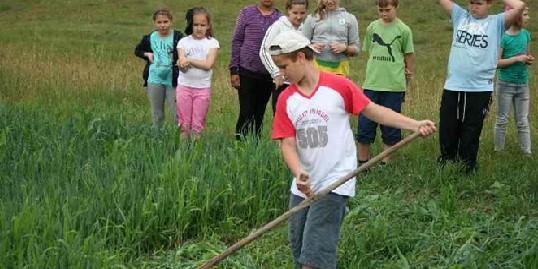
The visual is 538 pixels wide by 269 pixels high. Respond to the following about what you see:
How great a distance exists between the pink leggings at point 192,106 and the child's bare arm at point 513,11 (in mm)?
2737

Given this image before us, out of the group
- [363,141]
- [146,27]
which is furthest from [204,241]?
[146,27]

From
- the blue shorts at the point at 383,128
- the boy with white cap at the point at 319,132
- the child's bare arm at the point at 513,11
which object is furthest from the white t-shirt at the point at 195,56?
the boy with white cap at the point at 319,132

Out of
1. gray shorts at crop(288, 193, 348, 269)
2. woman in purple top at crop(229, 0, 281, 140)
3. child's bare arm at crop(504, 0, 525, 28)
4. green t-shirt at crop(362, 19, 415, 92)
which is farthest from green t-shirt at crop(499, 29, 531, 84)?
gray shorts at crop(288, 193, 348, 269)

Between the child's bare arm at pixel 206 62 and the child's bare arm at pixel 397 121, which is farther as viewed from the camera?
the child's bare arm at pixel 206 62

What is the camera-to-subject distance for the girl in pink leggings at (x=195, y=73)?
7.59 m

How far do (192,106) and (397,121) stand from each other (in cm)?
383

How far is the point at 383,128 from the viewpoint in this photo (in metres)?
7.25

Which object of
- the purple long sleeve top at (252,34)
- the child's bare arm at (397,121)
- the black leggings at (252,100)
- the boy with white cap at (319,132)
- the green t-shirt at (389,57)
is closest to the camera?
the child's bare arm at (397,121)

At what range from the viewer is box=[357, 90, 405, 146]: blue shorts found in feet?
23.5

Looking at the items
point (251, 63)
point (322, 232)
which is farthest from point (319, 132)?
point (251, 63)

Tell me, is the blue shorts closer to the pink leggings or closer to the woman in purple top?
the woman in purple top

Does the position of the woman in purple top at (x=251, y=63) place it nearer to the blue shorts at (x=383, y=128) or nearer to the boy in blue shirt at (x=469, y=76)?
the blue shorts at (x=383, y=128)

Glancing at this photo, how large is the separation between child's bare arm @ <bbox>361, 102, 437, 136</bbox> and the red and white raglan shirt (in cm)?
6

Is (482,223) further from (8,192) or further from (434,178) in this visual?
(8,192)
